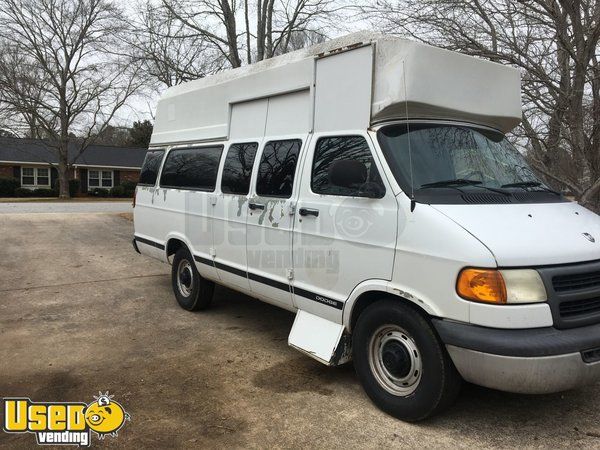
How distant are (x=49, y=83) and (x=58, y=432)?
2984 centimetres

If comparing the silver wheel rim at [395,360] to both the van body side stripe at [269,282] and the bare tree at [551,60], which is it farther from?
the bare tree at [551,60]

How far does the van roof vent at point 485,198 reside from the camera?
135 inches

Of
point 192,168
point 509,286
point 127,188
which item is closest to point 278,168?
point 192,168

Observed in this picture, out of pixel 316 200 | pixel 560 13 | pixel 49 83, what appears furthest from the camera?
pixel 49 83

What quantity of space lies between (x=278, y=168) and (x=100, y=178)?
1556 inches

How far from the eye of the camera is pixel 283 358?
15.5 ft

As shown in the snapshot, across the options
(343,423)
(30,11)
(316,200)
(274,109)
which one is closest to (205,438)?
(343,423)

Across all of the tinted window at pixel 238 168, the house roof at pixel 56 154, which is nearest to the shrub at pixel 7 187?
the house roof at pixel 56 154

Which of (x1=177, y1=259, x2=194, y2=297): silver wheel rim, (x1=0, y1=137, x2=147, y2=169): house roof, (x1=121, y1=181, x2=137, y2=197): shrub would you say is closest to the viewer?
(x1=177, y1=259, x2=194, y2=297): silver wheel rim

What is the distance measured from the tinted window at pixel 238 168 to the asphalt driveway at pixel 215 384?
1.63 m

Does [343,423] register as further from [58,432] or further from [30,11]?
[30,11]

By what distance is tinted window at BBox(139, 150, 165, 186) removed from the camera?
6938mm

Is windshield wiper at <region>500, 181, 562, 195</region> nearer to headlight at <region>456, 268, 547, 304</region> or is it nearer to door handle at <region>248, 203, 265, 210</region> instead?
headlight at <region>456, 268, 547, 304</region>

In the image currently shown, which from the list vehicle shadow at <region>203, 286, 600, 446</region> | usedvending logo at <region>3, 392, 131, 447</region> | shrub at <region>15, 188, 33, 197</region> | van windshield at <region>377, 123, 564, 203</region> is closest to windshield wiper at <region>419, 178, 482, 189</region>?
van windshield at <region>377, 123, 564, 203</region>
